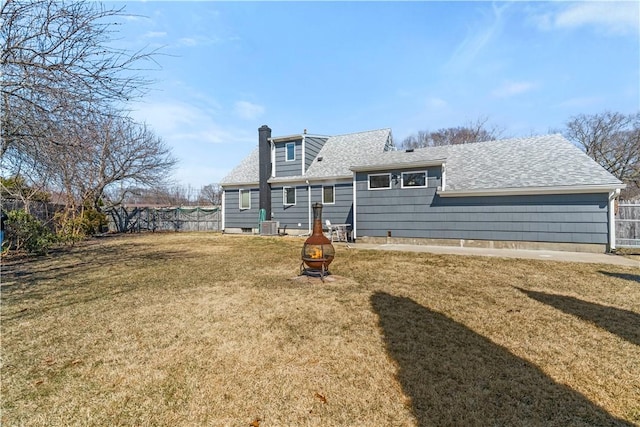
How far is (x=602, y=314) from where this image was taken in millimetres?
3811

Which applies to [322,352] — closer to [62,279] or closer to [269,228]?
[62,279]

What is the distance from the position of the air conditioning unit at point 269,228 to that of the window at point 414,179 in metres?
6.85

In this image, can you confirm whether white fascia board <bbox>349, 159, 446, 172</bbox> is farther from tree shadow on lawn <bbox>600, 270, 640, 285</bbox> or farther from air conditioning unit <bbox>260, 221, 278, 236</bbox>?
tree shadow on lawn <bbox>600, 270, 640, 285</bbox>

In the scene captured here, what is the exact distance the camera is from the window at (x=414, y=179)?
10.8m

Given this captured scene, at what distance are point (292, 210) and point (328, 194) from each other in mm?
2232

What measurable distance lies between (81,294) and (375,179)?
961cm

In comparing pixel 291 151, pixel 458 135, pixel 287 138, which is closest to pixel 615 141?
pixel 458 135

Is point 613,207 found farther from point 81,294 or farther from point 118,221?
point 118,221

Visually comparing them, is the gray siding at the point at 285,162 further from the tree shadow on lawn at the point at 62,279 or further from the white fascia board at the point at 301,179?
the tree shadow on lawn at the point at 62,279

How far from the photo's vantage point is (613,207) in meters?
8.60

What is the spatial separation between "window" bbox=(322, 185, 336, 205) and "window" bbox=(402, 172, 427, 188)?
12.2ft

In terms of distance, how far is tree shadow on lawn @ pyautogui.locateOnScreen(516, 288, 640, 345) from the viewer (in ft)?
10.9

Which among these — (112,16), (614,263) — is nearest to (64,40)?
(112,16)

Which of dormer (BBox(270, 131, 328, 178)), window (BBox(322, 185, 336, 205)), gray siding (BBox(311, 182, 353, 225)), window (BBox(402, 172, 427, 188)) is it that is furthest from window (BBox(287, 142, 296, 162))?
window (BBox(402, 172, 427, 188))
